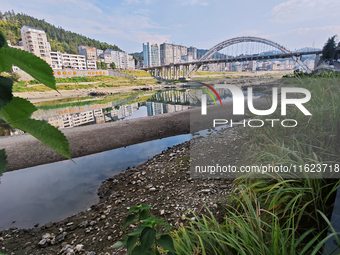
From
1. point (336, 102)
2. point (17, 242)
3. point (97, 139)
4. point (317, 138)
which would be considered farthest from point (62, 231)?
point (97, 139)

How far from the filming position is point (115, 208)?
4000 mm

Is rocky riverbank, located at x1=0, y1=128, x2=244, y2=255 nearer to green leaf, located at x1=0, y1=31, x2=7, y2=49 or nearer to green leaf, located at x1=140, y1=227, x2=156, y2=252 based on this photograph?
green leaf, located at x1=140, y1=227, x2=156, y2=252

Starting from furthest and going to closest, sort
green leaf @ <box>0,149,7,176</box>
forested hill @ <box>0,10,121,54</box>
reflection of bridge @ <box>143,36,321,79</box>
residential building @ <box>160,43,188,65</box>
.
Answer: residential building @ <box>160,43,188,65</box>
forested hill @ <box>0,10,121,54</box>
reflection of bridge @ <box>143,36,321,79</box>
green leaf @ <box>0,149,7,176</box>

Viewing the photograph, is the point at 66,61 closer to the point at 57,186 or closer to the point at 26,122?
the point at 57,186

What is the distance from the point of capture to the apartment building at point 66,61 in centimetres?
7338

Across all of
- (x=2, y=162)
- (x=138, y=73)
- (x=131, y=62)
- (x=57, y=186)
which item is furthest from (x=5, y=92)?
(x=131, y=62)

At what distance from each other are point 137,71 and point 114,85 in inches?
1169

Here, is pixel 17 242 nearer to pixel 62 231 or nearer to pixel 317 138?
pixel 62 231

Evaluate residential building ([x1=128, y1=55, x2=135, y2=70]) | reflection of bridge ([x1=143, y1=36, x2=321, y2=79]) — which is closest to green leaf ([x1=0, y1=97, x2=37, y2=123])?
reflection of bridge ([x1=143, y1=36, x2=321, y2=79])

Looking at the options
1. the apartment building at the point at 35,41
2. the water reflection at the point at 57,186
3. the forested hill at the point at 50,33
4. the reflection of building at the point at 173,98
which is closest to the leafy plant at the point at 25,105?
the water reflection at the point at 57,186

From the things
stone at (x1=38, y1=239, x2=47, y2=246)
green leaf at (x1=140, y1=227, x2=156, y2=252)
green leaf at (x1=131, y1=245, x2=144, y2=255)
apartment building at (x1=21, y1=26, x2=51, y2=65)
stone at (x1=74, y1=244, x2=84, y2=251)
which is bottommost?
stone at (x1=38, y1=239, x2=47, y2=246)

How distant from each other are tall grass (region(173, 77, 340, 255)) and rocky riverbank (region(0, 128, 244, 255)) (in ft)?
1.75

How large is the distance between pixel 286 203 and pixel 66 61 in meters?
A: 90.2

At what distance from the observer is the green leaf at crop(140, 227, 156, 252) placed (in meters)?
1.14
